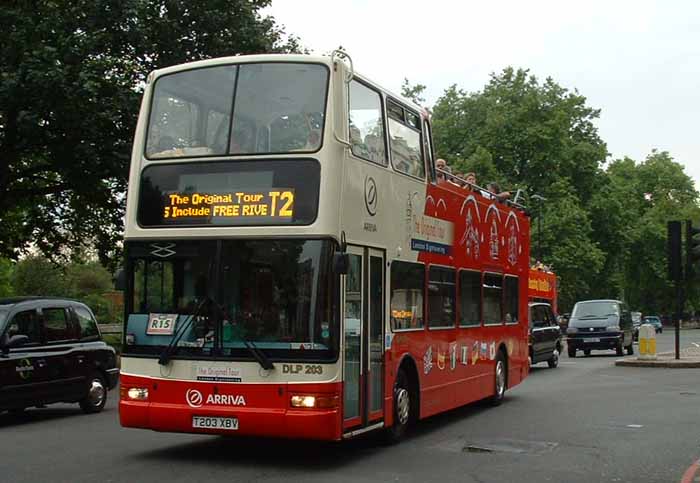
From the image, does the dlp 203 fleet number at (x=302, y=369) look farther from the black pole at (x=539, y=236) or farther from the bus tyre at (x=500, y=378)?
the black pole at (x=539, y=236)

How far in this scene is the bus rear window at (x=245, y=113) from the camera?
1030cm

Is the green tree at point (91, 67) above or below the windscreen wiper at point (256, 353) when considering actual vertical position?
above

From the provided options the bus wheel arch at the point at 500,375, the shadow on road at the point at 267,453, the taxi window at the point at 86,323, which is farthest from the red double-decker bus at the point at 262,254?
the taxi window at the point at 86,323

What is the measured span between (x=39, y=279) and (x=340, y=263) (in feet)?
136

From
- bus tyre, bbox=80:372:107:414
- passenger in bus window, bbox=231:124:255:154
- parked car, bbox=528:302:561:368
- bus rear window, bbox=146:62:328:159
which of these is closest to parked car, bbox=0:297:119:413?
bus tyre, bbox=80:372:107:414

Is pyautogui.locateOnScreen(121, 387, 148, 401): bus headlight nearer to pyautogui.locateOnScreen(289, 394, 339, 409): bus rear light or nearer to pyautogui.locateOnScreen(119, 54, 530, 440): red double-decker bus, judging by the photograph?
pyautogui.locateOnScreen(119, 54, 530, 440): red double-decker bus

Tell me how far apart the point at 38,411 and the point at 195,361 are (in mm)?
7455

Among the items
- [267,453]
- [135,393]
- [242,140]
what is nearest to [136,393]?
[135,393]

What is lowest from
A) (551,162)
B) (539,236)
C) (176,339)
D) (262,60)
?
(176,339)

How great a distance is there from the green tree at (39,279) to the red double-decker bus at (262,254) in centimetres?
3849

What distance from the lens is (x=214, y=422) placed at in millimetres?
10023

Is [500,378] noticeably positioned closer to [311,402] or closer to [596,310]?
[311,402]

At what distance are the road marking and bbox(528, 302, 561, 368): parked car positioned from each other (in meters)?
15.0

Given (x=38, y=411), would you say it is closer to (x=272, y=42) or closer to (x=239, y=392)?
(x=239, y=392)
